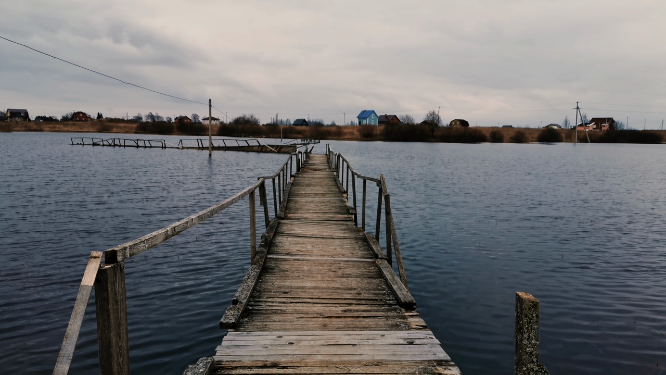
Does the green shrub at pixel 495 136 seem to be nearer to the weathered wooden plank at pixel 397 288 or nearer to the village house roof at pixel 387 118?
the village house roof at pixel 387 118

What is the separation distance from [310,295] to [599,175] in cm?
3966

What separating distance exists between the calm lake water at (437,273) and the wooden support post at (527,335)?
3.65 m

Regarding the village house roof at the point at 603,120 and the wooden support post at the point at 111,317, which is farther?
the village house roof at the point at 603,120

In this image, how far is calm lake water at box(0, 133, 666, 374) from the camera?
687cm

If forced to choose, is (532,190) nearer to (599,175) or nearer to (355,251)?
(599,175)

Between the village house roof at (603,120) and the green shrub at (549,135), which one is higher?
the village house roof at (603,120)

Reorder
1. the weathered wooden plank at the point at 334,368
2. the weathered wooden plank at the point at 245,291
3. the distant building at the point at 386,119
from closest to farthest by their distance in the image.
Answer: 1. the weathered wooden plank at the point at 334,368
2. the weathered wooden plank at the point at 245,291
3. the distant building at the point at 386,119

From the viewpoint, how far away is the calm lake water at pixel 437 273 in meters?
6.87

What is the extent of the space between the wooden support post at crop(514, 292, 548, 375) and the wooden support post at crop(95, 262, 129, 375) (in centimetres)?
256

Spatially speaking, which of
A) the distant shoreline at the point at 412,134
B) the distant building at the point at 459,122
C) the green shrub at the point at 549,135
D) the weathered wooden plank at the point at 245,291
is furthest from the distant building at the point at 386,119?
the weathered wooden plank at the point at 245,291

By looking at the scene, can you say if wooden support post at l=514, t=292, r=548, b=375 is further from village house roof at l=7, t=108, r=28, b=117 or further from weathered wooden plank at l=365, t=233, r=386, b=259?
village house roof at l=7, t=108, r=28, b=117

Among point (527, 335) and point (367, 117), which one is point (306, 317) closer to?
point (527, 335)

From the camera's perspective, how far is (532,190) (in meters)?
27.1

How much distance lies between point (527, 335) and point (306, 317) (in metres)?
2.84
